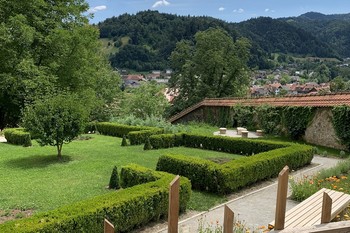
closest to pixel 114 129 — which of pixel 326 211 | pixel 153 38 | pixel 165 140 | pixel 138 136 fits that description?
pixel 138 136

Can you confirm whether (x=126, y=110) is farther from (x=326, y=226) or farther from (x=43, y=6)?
(x=326, y=226)

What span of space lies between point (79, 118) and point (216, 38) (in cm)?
2701

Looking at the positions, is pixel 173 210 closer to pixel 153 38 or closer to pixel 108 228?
pixel 108 228

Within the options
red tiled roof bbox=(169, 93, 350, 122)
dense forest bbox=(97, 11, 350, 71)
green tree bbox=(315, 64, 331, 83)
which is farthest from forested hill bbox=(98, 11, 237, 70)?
red tiled roof bbox=(169, 93, 350, 122)

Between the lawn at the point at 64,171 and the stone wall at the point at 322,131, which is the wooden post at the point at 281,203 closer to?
the lawn at the point at 64,171

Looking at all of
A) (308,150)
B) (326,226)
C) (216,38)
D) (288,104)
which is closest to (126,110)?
(216,38)

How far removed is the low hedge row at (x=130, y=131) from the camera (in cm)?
1978

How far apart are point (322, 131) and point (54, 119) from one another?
1436cm

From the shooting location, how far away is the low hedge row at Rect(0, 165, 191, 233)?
19.4 feet

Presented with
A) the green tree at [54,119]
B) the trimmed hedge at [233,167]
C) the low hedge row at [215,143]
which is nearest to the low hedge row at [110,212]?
the trimmed hedge at [233,167]

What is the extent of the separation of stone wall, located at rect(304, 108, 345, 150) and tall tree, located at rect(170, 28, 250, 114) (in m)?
19.2

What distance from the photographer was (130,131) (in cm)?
2283

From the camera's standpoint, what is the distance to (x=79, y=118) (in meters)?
14.2

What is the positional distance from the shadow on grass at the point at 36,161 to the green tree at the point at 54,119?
867mm
